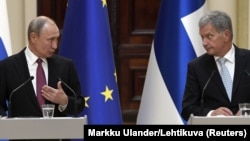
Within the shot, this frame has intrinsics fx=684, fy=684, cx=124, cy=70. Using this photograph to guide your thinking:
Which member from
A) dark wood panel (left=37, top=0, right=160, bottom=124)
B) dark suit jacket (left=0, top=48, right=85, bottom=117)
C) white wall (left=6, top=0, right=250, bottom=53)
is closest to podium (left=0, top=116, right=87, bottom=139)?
dark suit jacket (left=0, top=48, right=85, bottom=117)

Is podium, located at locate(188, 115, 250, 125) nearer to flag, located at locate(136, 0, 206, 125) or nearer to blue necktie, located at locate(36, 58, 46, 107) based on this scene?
blue necktie, located at locate(36, 58, 46, 107)

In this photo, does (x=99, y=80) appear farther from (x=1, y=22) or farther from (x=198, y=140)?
(x=198, y=140)

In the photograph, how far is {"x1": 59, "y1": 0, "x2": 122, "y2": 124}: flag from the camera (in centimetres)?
548

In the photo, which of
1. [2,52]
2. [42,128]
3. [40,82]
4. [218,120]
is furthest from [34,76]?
[218,120]

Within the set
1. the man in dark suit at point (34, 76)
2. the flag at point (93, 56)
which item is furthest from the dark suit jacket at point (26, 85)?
the flag at point (93, 56)

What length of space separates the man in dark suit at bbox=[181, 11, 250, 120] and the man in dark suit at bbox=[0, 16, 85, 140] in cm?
74

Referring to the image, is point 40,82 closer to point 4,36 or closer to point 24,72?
point 24,72

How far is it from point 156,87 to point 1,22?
4.48 feet

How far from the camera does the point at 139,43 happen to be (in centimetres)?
698

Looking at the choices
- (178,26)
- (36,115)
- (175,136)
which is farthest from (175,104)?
(175,136)

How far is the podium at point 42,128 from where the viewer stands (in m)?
3.61

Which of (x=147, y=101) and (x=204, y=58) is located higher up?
(x=204, y=58)

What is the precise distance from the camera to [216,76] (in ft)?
14.5

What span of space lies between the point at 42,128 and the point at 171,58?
222 centimetres
